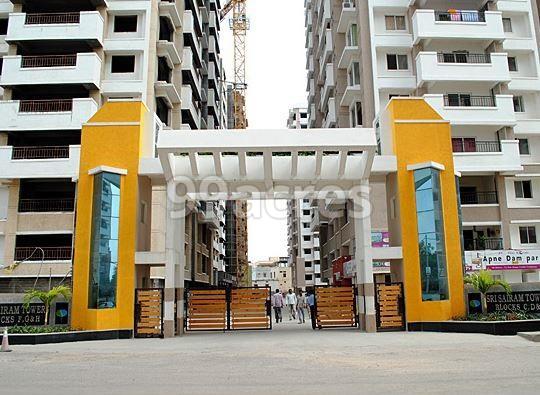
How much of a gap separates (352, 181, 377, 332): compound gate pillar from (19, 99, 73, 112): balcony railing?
19.2m

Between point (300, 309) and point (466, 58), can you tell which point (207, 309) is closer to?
point (300, 309)

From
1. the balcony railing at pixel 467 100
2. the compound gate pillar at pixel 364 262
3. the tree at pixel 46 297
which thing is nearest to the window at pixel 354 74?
the balcony railing at pixel 467 100

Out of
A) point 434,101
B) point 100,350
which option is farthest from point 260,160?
point 434,101

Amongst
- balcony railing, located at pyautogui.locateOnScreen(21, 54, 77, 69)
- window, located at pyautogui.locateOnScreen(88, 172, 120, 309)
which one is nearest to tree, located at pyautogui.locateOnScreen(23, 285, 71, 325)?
window, located at pyautogui.locateOnScreen(88, 172, 120, 309)

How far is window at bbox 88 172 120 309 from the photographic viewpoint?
1744 centimetres

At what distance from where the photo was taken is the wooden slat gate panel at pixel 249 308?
20.7m

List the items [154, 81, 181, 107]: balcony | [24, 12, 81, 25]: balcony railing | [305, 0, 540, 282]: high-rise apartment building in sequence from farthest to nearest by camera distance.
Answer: [154, 81, 181, 107]: balcony, [24, 12, 81, 25]: balcony railing, [305, 0, 540, 282]: high-rise apartment building

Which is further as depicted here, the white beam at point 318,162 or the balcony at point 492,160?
the balcony at point 492,160

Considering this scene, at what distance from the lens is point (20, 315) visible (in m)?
17.4

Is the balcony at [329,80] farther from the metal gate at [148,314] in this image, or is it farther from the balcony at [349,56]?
the metal gate at [148,314]

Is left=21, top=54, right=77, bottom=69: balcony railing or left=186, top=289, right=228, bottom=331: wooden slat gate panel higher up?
left=21, top=54, right=77, bottom=69: balcony railing

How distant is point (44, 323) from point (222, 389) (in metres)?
11.4

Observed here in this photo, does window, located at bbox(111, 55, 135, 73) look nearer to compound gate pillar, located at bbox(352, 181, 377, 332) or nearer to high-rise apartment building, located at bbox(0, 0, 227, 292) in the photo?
high-rise apartment building, located at bbox(0, 0, 227, 292)

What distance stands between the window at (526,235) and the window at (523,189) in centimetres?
194
